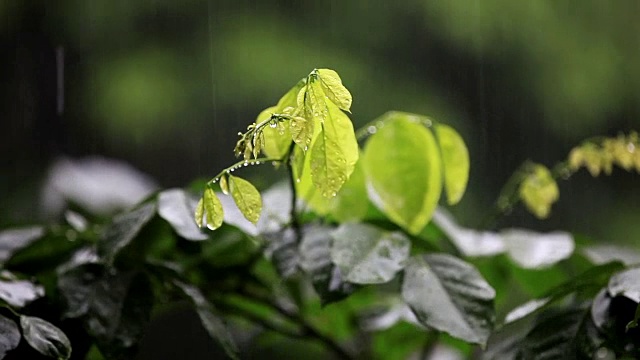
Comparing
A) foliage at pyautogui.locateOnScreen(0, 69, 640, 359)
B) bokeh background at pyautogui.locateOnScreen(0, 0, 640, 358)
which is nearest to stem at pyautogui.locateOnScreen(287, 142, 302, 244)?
foliage at pyautogui.locateOnScreen(0, 69, 640, 359)

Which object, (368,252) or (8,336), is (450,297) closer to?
(368,252)

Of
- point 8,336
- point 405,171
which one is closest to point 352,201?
point 405,171

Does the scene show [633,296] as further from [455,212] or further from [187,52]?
[187,52]

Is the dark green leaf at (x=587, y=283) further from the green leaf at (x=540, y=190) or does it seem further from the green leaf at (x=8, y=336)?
the green leaf at (x=8, y=336)

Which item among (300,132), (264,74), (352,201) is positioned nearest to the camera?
(300,132)

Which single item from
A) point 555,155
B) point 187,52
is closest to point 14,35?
point 187,52

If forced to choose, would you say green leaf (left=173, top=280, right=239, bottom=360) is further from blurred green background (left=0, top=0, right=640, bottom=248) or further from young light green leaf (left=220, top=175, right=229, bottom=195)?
blurred green background (left=0, top=0, right=640, bottom=248)

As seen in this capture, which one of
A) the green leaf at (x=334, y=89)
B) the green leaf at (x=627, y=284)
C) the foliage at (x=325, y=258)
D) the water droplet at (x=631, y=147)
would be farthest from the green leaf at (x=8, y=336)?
the water droplet at (x=631, y=147)
